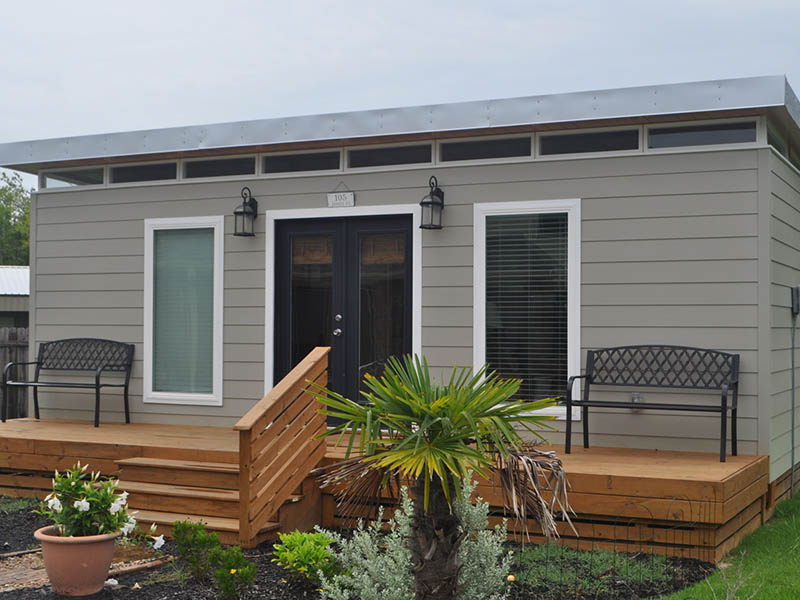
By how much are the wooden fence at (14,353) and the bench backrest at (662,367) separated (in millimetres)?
6689

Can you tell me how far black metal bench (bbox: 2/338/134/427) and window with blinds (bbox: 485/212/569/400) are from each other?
337cm

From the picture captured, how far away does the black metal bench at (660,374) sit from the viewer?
588 cm

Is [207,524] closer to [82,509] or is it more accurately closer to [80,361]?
[82,509]

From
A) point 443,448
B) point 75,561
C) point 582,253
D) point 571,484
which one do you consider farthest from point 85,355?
point 443,448

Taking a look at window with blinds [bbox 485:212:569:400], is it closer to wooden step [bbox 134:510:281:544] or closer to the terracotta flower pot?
wooden step [bbox 134:510:281:544]

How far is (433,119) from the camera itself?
666 cm

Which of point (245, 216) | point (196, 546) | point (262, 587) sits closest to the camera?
point (196, 546)

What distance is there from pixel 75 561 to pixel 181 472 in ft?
5.39

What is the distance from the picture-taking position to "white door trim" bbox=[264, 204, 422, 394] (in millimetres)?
6930

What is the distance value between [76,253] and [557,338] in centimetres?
457

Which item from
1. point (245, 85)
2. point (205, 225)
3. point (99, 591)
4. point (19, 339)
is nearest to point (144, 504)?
point (99, 591)

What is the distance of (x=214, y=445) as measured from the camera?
6.45 meters

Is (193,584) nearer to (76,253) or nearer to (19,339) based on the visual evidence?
(76,253)

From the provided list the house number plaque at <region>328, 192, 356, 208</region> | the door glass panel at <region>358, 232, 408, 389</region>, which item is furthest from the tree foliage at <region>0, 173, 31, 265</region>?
the door glass panel at <region>358, 232, 408, 389</region>
